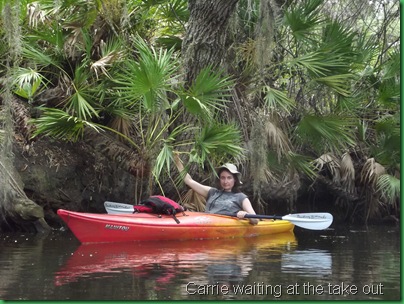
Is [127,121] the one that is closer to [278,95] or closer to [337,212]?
[278,95]

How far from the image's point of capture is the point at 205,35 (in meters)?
11.4

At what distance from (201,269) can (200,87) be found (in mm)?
3381

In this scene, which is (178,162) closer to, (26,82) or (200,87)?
(200,87)

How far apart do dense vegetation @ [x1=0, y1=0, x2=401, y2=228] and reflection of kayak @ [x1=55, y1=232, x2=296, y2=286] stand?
1.04 meters

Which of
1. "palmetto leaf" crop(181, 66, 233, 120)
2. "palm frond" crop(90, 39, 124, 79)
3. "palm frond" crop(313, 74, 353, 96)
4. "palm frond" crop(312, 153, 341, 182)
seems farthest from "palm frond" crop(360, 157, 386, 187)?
"palm frond" crop(90, 39, 124, 79)

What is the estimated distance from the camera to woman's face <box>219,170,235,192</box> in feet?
33.5

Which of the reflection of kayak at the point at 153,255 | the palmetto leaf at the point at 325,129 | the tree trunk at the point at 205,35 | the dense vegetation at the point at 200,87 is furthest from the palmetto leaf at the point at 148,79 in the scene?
the palmetto leaf at the point at 325,129

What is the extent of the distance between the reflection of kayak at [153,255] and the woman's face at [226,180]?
721 mm

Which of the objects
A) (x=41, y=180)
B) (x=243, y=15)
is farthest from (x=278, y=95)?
(x=41, y=180)

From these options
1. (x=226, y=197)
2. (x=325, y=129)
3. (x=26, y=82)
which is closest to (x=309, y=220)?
(x=226, y=197)

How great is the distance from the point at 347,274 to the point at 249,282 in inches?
44.5

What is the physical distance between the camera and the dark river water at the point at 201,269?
600 cm

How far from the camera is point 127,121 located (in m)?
11.3

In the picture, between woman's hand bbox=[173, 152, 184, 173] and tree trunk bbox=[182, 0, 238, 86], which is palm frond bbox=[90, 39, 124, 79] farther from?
woman's hand bbox=[173, 152, 184, 173]
